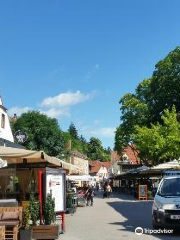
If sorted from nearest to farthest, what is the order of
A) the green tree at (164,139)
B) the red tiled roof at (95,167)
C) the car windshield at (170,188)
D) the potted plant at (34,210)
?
the potted plant at (34,210) < the car windshield at (170,188) < the green tree at (164,139) < the red tiled roof at (95,167)

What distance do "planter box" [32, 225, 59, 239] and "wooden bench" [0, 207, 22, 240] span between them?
0.67 meters

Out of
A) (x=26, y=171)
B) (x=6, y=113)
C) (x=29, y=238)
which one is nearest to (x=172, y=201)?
(x=29, y=238)

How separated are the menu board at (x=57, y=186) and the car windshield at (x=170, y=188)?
321cm

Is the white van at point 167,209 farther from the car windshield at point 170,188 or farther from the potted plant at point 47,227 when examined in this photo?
the potted plant at point 47,227

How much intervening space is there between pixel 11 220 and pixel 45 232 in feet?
3.58

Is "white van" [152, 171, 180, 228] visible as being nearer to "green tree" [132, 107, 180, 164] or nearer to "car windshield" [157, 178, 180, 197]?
"car windshield" [157, 178, 180, 197]

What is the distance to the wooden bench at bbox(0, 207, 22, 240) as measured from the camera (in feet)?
39.7

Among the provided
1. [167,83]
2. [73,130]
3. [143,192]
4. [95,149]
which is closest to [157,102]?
[167,83]

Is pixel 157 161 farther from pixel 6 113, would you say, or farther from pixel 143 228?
pixel 143 228

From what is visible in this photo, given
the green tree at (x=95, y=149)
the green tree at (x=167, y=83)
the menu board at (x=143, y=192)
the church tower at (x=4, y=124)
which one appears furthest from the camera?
the green tree at (x=95, y=149)

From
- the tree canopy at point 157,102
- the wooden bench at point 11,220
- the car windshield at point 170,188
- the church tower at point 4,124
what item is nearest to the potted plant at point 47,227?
the wooden bench at point 11,220

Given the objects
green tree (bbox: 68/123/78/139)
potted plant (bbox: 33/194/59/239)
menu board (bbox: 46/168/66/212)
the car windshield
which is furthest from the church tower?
green tree (bbox: 68/123/78/139)

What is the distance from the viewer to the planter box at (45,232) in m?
13.0
